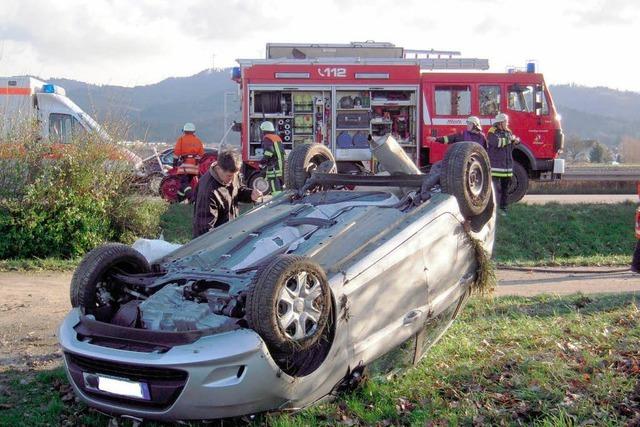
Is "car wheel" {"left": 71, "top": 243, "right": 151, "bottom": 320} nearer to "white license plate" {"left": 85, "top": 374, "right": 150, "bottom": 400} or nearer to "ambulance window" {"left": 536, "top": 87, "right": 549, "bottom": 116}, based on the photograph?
"white license plate" {"left": 85, "top": 374, "right": 150, "bottom": 400}

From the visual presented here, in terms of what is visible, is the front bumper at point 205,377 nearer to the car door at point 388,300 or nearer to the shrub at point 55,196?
the car door at point 388,300

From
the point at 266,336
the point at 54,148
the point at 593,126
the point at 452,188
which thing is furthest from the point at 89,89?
the point at 593,126

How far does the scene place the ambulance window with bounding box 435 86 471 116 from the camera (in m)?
16.1

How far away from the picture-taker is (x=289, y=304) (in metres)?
3.77

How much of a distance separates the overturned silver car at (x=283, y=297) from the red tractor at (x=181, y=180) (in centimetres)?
895

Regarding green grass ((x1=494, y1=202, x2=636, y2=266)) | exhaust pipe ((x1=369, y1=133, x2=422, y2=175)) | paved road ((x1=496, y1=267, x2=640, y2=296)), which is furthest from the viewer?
green grass ((x1=494, y1=202, x2=636, y2=266))

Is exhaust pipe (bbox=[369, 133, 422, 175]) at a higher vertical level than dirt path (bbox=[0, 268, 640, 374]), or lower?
higher

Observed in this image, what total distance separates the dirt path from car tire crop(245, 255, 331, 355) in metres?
2.46

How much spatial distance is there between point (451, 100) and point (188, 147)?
591 centimetres

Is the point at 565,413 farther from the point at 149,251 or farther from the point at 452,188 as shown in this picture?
the point at 149,251

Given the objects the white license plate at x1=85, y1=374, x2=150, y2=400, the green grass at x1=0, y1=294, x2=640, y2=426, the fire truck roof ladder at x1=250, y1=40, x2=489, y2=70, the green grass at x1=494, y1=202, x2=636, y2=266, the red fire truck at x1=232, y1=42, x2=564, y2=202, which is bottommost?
the green grass at x1=494, y1=202, x2=636, y2=266

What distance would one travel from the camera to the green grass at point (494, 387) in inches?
153

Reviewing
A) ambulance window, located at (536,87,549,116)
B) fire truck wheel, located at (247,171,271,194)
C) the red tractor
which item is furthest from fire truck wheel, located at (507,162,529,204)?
the red tractor

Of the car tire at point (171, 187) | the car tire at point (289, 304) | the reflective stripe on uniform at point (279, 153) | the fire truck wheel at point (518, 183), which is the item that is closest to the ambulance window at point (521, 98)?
the fire truck wheel at point (518, 183)
